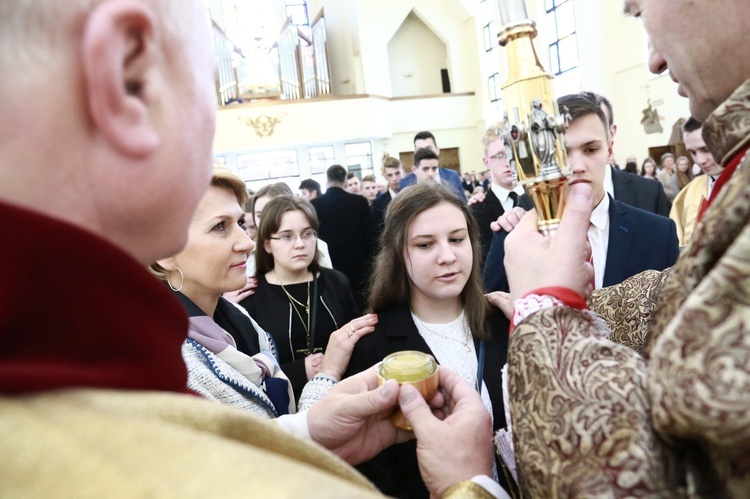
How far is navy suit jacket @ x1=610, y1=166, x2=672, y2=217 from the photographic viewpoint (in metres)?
3.54

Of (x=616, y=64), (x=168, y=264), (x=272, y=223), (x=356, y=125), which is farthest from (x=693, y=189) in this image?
(x=356, y=125)

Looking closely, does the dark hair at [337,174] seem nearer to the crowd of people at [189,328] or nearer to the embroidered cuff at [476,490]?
the crowd of people at [189,328]

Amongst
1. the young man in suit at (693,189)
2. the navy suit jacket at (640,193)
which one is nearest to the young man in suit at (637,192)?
the navy suit jacket at (640,193)

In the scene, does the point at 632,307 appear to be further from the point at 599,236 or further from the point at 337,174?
the point at 337,174

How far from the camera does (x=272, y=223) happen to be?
3.64 metres

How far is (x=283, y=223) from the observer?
362cm

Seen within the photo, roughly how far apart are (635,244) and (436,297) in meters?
1.03

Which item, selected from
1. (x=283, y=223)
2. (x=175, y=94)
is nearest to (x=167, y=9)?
(x=175, y=94)

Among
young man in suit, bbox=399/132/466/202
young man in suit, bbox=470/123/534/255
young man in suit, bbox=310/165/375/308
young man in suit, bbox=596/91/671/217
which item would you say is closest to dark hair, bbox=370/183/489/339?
young man in suit, bbox=596/91/671/217

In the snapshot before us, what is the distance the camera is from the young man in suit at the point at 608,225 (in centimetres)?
271

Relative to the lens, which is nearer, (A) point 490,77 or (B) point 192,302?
(B) point 192,302

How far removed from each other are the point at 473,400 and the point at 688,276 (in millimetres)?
572

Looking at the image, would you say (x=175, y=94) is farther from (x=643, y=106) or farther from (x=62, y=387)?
(x=643, y=106)

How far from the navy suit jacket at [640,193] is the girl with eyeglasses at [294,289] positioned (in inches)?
71.0
